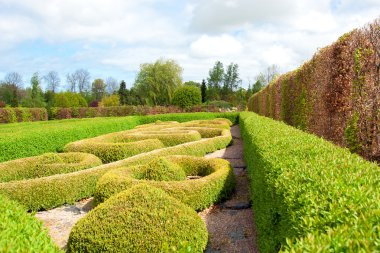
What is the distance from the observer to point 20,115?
28000 mm

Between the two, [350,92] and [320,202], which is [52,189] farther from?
[350,92]

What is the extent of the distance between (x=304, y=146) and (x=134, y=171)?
3.75 m

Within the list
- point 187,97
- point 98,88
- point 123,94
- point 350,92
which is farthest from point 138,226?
point 98,88

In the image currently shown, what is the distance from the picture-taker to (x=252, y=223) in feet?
18.4

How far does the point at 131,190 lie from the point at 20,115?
89.5 ft

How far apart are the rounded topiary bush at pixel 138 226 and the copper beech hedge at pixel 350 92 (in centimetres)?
392

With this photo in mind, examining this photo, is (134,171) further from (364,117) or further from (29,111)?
(29,111)

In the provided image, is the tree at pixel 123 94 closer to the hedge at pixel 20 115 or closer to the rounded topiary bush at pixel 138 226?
the hedge at pixel 20 115

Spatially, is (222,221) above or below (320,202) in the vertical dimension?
below

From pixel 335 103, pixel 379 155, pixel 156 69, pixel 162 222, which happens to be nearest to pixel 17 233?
pixel 162 222

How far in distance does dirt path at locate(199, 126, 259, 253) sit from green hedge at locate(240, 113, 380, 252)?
77 centimetres

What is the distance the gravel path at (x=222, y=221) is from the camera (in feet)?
16.0

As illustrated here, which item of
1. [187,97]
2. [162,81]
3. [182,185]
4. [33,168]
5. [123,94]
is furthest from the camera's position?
[123,94]

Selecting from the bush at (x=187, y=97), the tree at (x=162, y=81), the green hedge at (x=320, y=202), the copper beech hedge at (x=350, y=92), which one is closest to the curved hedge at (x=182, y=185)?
the green hedge at (x=320, y=202)
